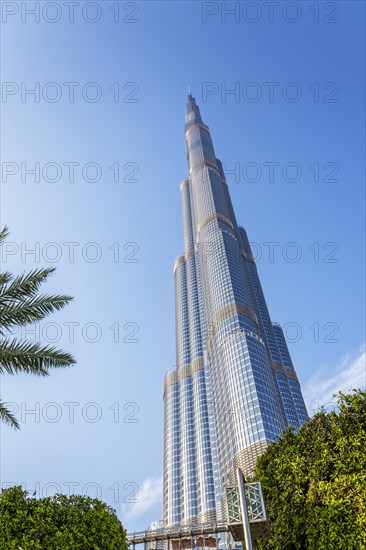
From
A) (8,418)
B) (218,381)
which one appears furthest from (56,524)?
(218,381)

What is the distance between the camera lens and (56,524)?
643 inches

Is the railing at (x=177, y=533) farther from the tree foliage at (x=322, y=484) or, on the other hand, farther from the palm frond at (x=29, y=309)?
the palm frond at (x=29, y=309)

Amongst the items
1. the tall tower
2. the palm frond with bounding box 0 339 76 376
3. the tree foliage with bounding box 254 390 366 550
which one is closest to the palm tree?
the palm frond with bounding box 0 339 76 376

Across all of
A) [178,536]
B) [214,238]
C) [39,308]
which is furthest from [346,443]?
[214,238]

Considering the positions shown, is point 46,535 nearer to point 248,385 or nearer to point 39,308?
point 39,308

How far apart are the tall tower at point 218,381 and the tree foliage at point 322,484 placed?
67314 mm

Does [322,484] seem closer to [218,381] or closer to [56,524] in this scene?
[56,524]

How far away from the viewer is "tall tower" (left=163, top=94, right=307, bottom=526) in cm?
9931

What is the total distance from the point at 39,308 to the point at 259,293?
151 m

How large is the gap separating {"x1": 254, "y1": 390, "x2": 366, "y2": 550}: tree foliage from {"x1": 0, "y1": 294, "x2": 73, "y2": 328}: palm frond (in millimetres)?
11082

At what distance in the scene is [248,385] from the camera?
331ft

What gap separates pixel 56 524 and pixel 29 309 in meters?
7.93

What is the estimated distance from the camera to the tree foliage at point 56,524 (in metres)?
15.4

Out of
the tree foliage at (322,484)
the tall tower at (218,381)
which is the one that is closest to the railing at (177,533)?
the tree foliage at (322,484)
